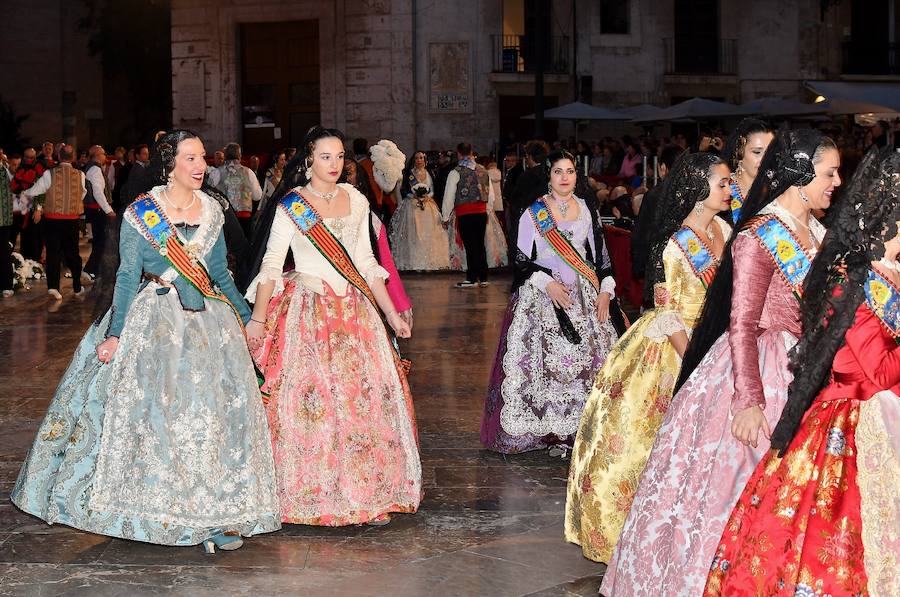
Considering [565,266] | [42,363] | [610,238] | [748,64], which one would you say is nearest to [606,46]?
[748,64]

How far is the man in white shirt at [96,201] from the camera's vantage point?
1656 centimetres

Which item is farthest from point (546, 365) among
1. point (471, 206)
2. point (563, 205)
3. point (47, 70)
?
point (47, 70)

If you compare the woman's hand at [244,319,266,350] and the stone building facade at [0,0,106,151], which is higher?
the stone building facade at [0,0,106,151]

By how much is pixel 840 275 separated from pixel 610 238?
36.4 ft

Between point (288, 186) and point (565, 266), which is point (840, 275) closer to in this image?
point (288, 186)

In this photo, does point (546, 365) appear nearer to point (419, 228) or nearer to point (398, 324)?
point (398, 324)

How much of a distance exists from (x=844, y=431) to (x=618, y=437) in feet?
5.68

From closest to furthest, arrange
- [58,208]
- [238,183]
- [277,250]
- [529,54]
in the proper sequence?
1. [277,250]
2. [58,208]
3. [238,183]
4. [529,54]

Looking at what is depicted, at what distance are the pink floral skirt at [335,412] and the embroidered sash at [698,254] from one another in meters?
1.65

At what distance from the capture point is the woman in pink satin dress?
4.21m

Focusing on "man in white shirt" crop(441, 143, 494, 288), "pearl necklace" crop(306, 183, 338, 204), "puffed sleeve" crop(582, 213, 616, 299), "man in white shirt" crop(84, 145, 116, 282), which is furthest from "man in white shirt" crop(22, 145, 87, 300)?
"pearl necklace" crop(306, 183, 338, 204)

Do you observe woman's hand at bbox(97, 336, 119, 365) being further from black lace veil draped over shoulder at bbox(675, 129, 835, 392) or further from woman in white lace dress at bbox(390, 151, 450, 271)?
woman in white lace dress at bbox(390, 151, 450, 271)

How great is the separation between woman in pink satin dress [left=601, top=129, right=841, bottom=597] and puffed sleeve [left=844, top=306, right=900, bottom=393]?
1.35 feet

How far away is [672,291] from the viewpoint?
5340 mm
